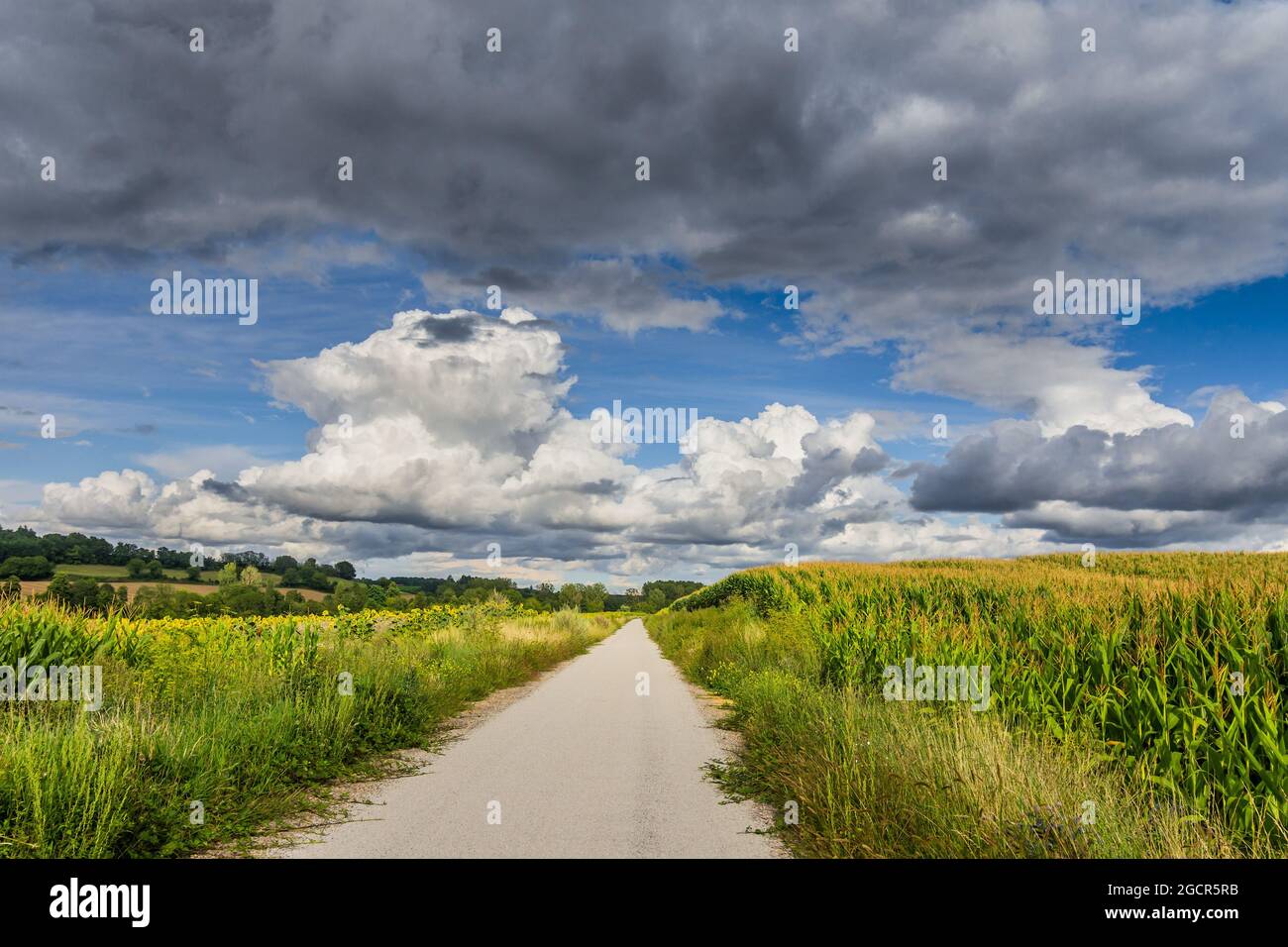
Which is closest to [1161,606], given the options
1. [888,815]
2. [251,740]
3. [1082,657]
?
[1082,657]

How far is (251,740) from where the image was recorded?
8.10 metres

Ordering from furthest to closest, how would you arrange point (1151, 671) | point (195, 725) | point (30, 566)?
point (30, 566) → point (1151, 671) → point (195, 725)

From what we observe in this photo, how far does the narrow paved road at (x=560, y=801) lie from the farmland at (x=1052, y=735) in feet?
2.60

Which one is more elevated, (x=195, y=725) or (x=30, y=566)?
(x=30, y=566)

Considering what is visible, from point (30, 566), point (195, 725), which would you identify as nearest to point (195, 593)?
point (30, 566)

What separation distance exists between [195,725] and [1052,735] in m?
9.72

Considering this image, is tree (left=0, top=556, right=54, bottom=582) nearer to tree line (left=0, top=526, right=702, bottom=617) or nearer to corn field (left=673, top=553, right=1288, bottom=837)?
tree line (left=0, top=526, right=702, bottom=617)

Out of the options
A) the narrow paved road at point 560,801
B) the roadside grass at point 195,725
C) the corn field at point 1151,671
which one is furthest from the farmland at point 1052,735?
the roadside grass at point 195,725

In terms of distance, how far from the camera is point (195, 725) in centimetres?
791

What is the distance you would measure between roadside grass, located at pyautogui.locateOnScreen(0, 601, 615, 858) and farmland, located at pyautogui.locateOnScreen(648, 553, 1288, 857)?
16.3ft

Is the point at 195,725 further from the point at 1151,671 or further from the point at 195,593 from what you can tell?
the point at 195,593

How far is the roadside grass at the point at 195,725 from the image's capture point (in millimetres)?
5723
